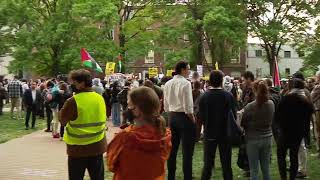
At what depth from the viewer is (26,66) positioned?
37625 millimetres

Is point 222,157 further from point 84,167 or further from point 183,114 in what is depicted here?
point 84,167

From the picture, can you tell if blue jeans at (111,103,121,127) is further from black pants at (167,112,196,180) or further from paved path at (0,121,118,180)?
black pants at (167,112,196,180)

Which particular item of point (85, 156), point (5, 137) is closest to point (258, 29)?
point (5, 137)

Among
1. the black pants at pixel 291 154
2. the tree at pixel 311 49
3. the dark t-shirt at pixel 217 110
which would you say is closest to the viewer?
the dark t-shirt at pixel 217 110

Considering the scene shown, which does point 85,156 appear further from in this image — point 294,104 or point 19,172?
point 19,172

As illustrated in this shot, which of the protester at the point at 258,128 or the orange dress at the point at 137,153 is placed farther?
the protester at the point at 258,128

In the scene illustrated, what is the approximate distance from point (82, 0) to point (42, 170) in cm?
2873

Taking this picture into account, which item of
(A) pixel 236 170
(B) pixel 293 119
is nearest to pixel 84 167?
(B) pixel 293 119

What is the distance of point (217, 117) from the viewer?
25.6ft

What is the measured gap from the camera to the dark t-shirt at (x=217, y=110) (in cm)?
777

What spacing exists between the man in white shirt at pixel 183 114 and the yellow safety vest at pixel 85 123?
216 cm

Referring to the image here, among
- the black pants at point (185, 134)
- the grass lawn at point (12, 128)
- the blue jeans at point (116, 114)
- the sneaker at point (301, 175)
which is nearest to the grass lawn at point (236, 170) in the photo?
the sneaker at point (301, 175)

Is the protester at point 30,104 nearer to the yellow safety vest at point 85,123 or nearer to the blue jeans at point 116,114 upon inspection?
the blue jeans at point 116,114

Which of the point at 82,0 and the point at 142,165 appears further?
the point at 82,0
